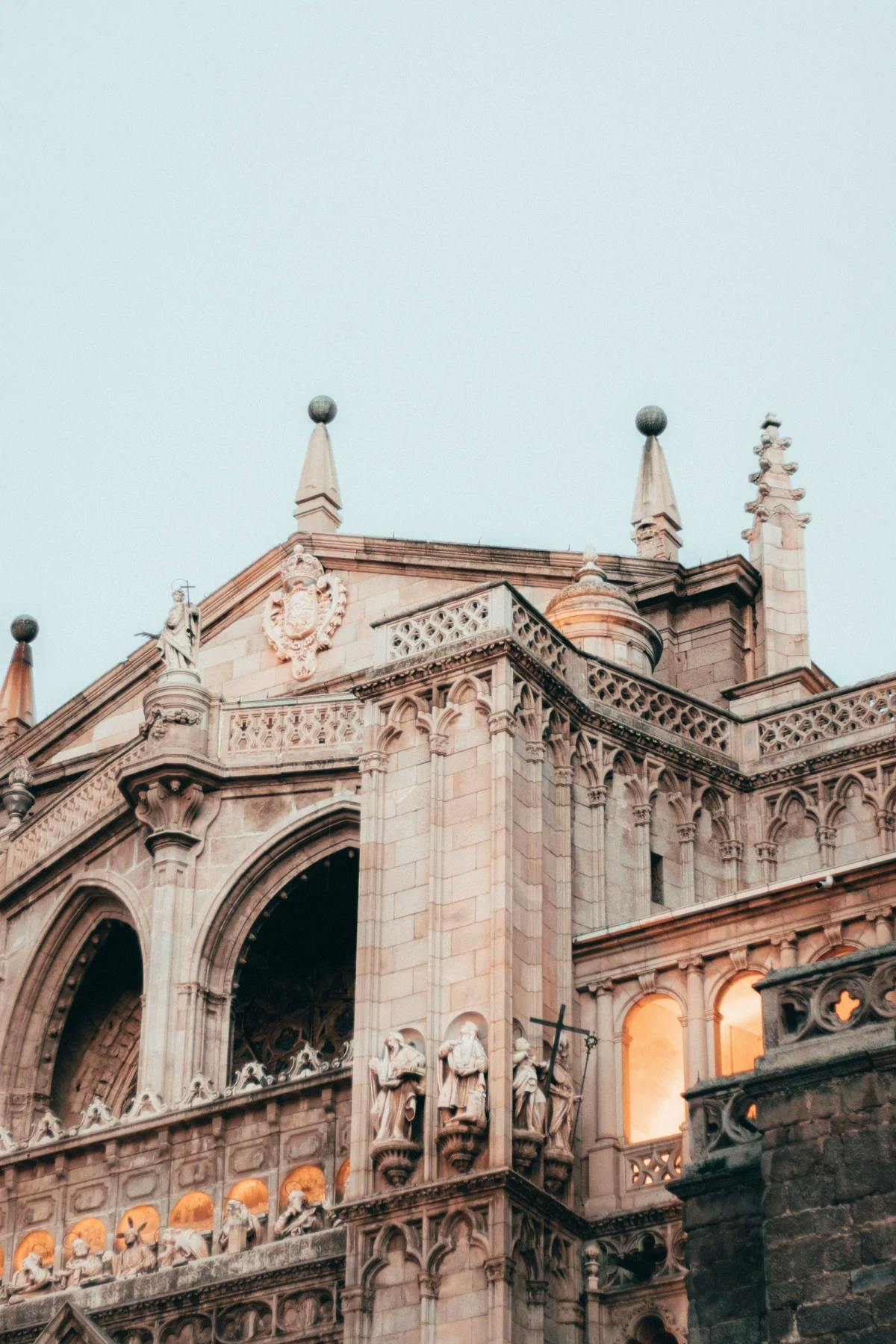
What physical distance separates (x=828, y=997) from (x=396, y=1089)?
9.83 meters

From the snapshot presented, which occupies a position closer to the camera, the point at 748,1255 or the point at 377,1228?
the point at 748,1255

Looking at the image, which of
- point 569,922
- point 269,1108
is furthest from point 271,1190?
point 569,922

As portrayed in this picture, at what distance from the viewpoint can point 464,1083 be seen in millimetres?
29906

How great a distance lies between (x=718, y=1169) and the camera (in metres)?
22.4

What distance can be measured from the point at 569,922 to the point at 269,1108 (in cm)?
433

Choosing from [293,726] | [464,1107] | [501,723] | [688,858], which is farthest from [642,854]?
[293,726]

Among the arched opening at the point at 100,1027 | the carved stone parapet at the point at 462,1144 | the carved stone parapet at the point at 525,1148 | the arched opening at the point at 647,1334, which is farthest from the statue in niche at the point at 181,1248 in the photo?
the arched opening at the point at 100,1027

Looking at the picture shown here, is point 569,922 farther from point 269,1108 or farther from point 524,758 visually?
point 269,1108

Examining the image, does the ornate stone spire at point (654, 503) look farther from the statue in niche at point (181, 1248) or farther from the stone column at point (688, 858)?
the statue in niche at point (181, 1248)

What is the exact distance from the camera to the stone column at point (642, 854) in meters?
34.5

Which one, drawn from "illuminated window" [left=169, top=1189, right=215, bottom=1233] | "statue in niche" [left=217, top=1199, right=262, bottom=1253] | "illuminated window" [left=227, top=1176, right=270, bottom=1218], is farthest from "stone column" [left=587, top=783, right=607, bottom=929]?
"illuminated window" [left=169, top=1189, right=215, bottom=1233]

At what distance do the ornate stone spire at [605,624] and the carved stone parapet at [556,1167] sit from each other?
9423 mm

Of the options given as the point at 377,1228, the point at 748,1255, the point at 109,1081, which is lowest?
the point at 748,1255

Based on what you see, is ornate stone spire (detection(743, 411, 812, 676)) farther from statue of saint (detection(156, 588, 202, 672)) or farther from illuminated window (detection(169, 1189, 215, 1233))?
illuminated window (detection(169, 1189, 215, 1233))
